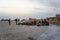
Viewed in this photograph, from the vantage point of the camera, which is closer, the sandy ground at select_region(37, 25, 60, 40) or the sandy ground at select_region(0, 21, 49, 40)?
the sandy ground at select_region(0, 21, 49, 40)

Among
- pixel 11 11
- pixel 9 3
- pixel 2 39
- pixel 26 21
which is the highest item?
pixel 9 3

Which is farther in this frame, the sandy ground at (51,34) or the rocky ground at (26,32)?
the sandy ground at (51,34)

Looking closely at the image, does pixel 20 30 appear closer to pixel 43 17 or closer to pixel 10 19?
pixel 10 19

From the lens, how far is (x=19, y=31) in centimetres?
184

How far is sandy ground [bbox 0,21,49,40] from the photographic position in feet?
5.55

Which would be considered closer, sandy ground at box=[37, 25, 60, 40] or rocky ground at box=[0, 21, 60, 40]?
rocky ground at box=[0, 21, 60, 40]

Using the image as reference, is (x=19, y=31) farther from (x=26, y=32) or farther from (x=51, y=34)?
(x=51, y=34)

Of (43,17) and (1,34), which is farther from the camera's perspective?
(43,17)

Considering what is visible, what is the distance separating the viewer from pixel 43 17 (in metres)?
1.97

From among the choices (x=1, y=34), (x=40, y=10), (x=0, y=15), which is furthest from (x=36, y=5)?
(x=1, y=34)

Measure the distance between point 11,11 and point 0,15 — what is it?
16 centimetres

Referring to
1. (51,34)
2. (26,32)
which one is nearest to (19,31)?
(26,32)

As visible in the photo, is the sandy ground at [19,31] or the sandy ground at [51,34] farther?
the sandy ground at [51,34]

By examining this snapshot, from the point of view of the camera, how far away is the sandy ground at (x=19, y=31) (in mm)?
1691
